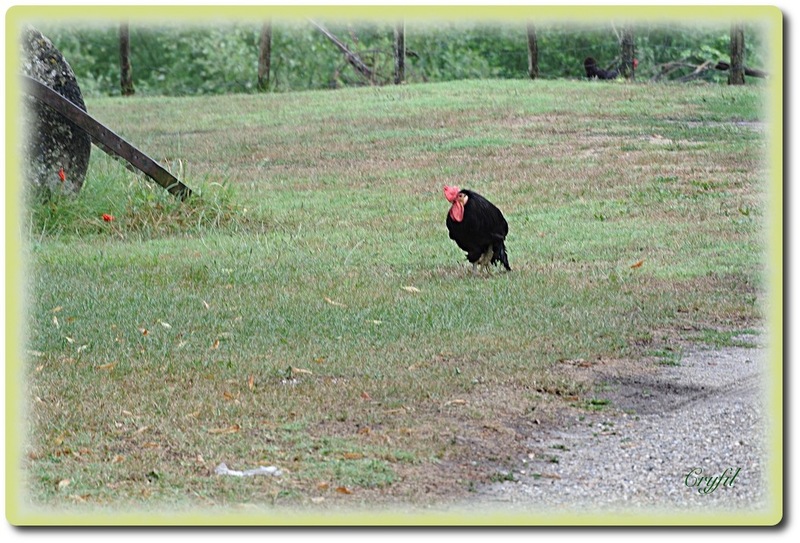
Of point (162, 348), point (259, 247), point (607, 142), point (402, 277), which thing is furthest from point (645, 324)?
point (607, 142)

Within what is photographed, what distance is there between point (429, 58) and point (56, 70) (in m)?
14.8

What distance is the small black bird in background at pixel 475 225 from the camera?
838 cm

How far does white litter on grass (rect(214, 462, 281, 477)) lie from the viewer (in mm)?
5129

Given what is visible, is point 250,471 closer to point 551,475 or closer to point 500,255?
point 551,475

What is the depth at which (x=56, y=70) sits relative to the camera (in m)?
11.3

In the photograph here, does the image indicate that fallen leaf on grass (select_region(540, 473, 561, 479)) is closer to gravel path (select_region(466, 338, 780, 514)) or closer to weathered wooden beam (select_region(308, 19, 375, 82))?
gravel path (select_region(466, 338, 780, 514))

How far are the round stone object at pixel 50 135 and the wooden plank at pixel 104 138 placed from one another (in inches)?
5.8

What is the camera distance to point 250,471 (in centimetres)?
517

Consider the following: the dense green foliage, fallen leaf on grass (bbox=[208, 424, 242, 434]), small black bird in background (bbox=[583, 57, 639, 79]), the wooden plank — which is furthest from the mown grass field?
the dense green foliage

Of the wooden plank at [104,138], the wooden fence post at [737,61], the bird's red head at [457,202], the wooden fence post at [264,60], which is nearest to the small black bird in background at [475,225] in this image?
the bird's red head at [457,202]

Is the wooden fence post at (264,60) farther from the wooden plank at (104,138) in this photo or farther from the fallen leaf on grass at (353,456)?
the fallen leaf on grass at (353,456)

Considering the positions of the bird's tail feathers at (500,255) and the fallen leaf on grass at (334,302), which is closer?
the fallen leaf on grass at (334,302)

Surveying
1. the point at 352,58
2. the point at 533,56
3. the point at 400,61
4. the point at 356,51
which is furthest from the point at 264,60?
the point at 533,56

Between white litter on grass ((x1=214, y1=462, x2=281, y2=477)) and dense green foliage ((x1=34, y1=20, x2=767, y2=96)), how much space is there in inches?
670
